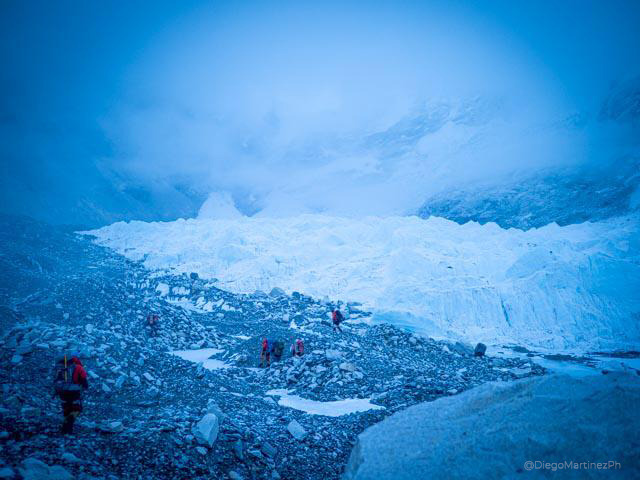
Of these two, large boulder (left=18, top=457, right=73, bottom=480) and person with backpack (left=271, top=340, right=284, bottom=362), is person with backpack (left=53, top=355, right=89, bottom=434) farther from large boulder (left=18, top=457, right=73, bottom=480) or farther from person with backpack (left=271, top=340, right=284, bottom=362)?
person with backpack (left=271, top=340, right=284, bottom=362)

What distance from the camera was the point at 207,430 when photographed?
5.24 metres

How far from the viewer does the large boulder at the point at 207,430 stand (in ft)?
16.7

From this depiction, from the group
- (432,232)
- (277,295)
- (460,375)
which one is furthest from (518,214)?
(460,375)

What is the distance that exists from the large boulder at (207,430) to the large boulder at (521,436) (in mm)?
2200

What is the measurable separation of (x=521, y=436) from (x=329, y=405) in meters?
5.26

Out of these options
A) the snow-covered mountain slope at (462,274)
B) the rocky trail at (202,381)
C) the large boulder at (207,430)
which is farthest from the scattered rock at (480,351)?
the large boulder at (207,430)

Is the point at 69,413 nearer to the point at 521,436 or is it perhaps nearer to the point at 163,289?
the point at 521,436

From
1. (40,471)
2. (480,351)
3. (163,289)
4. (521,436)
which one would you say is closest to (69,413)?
(40,471)

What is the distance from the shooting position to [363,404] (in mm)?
7961

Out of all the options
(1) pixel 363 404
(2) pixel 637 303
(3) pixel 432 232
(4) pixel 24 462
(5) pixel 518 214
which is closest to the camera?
(4) pixel 24 462

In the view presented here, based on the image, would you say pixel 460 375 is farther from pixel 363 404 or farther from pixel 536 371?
pixel 363 404

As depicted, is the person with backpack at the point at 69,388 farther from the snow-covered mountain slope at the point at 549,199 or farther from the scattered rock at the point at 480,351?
the snow-covered mountain slope at the point at 549,199

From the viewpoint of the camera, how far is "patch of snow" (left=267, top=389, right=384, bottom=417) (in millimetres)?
7661

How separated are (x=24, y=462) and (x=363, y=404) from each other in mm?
6368
